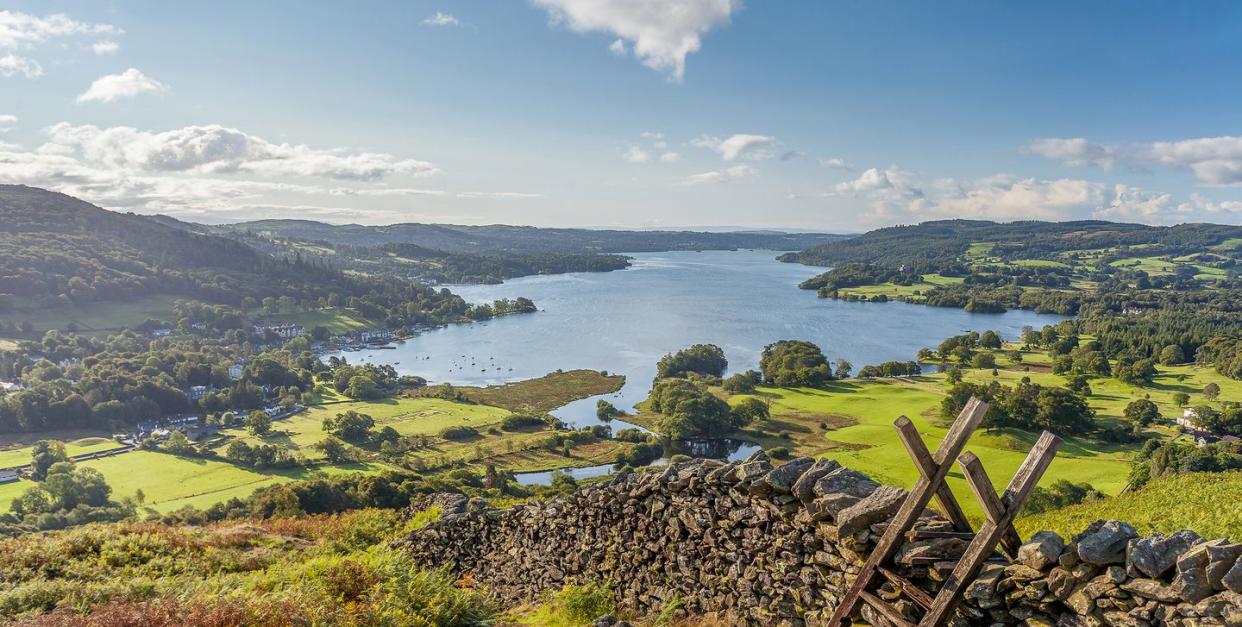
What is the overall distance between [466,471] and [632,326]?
84970mm

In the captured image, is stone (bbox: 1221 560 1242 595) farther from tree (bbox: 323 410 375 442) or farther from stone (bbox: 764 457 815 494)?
tree (bbox: 323 410 375 442)

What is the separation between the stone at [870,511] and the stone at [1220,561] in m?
2.28

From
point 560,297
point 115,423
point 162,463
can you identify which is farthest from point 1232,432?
point 560,297

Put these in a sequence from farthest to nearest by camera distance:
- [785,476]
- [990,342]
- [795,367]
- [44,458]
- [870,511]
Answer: [990,342]
[795,367]
[44,458]
[785,476]
[870,511]

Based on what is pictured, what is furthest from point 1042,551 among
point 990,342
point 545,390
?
point 990,342

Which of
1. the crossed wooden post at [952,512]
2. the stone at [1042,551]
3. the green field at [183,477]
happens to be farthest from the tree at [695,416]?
the stone at [1042,551]

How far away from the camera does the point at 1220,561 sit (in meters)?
4.16

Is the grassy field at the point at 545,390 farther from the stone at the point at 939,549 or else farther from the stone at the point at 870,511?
the stone at the point at 939,549

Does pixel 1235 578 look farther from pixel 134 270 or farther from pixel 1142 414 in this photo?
pixel 134 270

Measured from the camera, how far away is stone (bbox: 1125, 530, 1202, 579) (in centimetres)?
442

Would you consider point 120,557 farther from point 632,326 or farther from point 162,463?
point 632,326

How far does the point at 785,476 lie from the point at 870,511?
1.40 meters

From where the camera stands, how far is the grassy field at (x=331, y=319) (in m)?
142

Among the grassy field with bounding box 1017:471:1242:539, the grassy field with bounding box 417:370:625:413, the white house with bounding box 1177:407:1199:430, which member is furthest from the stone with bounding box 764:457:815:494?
the grassy field with bounding box 417:370:625:413
